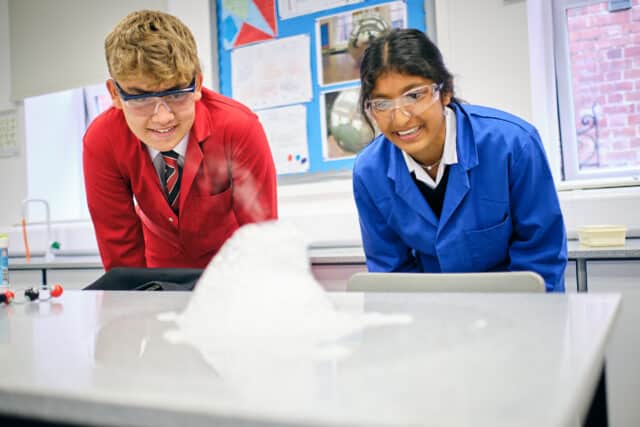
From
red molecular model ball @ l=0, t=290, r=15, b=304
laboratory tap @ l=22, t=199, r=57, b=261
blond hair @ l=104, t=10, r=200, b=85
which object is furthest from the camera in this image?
laboratory tap @ l=22, t=199, r=57, b=261

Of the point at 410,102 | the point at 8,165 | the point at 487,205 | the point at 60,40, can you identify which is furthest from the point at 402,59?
the point at 8,165

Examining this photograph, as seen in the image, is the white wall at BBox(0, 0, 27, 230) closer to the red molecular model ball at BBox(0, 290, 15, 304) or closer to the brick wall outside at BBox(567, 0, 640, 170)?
the red molecular model ball at BBox(0, 290, 15, 304)

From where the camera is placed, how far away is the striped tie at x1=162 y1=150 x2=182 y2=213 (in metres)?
1.61

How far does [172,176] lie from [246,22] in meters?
1.54

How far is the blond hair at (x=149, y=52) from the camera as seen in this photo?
1318mm

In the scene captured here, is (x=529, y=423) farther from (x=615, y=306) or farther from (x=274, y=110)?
(x=274, y=110)

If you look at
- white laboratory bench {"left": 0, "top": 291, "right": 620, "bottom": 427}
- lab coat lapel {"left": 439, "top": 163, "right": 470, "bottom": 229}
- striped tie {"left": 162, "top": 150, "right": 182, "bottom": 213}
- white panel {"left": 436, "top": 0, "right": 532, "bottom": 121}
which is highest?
white panel {"left": 436, "top": 0, "right": 532, "bottom": 121}

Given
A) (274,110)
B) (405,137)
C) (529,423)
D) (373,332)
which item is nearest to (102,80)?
(274,110)

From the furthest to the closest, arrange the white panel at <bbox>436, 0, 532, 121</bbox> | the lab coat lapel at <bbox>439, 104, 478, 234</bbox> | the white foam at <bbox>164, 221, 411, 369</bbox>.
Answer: the white panel at <bbox>436, 0, 532, 121</bbox>, the lab coat lapel at <bbox>439, 104, 478, 234</bbox>, the white foam at <bbox>164, 221, 411, 369</bbox>

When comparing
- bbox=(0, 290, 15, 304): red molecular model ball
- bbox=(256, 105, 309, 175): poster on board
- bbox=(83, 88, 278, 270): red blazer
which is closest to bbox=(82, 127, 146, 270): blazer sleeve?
bbox=(83, 88, 278, 270): red blazer

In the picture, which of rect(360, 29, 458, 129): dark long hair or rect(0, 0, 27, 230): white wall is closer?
rect(360, 29, 458, 129): dark long hair

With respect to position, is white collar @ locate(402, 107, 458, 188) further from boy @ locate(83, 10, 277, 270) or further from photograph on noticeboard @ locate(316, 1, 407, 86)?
photograph on noticeboard @ locate(316, 1, 407, 86)

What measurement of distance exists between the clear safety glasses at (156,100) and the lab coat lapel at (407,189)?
1.97 ft

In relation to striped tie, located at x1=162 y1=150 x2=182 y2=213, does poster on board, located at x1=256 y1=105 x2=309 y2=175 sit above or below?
above
